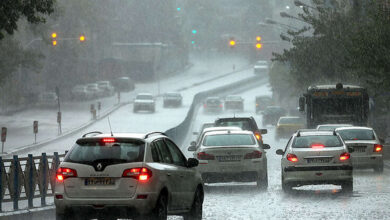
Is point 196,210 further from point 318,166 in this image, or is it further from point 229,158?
point 229,158

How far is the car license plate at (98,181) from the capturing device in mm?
12938

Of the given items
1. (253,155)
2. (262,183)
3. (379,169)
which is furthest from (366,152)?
(253,155)

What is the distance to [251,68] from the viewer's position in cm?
15438

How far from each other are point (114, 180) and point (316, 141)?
9.95 metres

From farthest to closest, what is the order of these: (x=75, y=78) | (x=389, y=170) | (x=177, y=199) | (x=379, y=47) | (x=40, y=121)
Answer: (x=75, y=78) < (x=40, y=121) < (x=379, y=47) < (x=389, y=170) < (x=177, y=199)

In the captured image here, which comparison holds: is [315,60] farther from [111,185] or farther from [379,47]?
[111,185]

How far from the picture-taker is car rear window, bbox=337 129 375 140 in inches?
1105

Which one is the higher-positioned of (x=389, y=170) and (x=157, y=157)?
(x=157, y=157)

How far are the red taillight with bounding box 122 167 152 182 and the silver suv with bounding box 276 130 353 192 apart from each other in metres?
8.84

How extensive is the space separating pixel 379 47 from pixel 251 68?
394ft

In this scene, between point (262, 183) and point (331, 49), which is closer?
point (262, 183)

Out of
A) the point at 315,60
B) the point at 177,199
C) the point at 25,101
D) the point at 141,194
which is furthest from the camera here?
the point at 25,101

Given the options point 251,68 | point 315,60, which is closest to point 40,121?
point 315,60

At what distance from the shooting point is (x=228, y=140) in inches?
904
